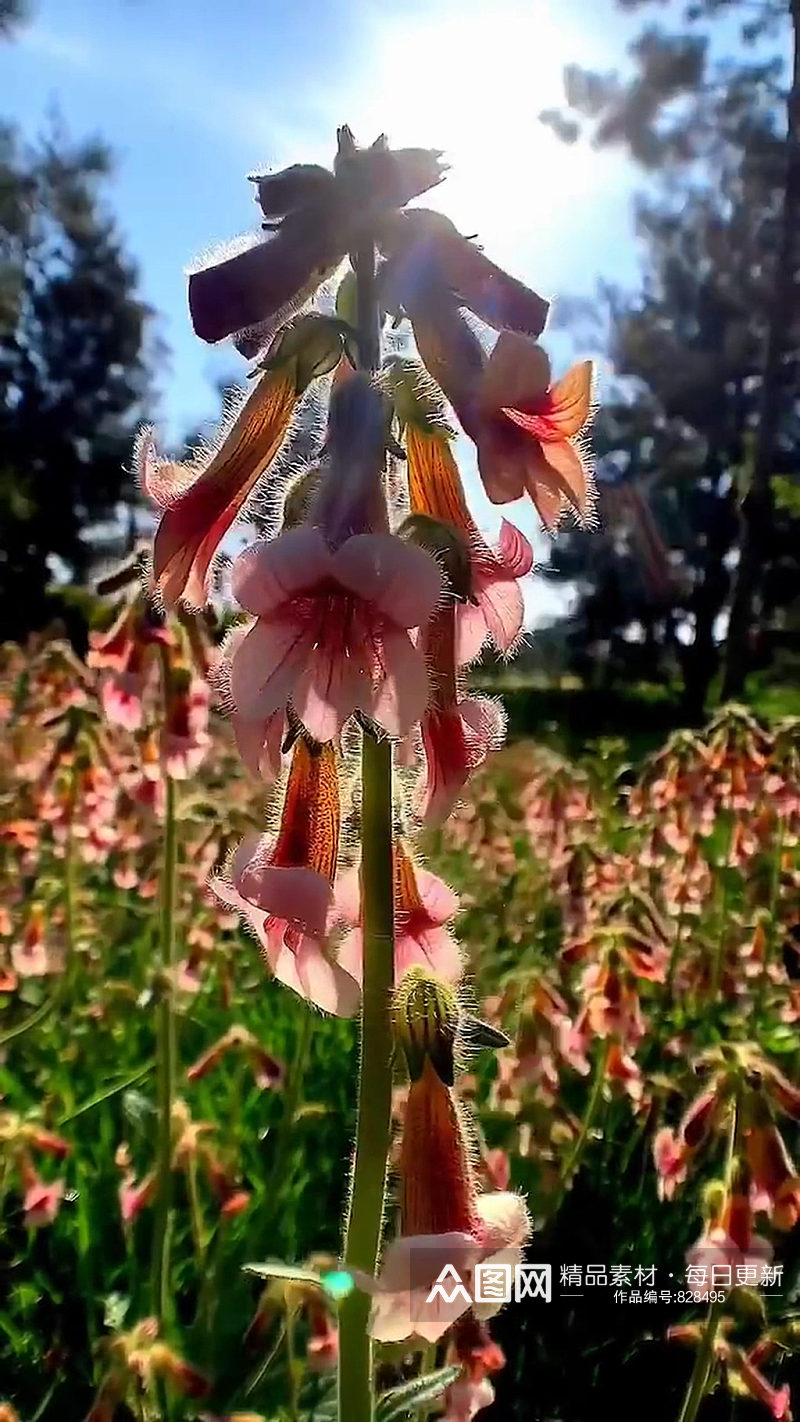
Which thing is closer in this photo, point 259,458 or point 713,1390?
point 259,458

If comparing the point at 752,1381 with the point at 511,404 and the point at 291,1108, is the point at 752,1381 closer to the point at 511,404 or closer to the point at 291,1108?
the point at 291,1108

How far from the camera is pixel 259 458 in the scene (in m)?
0.86

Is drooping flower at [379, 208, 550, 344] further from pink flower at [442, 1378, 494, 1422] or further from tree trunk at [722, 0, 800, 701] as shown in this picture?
tree trunk at [722, 0, 800, 701]

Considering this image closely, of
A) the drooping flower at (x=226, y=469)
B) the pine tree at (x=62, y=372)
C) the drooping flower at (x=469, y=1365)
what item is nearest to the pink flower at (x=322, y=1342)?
the drooping flower at (x=469, y=1365)

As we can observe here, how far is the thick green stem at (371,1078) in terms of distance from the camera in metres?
0.76

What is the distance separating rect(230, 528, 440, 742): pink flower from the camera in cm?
71

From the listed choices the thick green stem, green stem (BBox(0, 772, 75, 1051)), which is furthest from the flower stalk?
green stem (BBox(0, 772, 75, 1051))

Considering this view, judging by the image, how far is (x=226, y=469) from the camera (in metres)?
0.86

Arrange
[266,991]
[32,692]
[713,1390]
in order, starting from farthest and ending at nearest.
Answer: [32,692] < [266,991] < [713,1390]

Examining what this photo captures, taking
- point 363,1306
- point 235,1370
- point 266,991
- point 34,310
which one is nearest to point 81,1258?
point 235,1370

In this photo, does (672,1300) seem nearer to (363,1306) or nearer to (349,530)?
(363,1306)

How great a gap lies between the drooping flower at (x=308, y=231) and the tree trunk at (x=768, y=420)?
7928 millimetres

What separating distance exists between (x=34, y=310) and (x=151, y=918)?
15695 mm

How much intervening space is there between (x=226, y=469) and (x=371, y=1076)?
413mm
